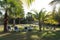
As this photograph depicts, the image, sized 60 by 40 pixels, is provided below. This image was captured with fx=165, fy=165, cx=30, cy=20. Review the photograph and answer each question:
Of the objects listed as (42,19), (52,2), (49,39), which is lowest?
(49,39)

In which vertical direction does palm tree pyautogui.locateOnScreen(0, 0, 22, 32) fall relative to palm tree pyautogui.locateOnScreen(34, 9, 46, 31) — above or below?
above

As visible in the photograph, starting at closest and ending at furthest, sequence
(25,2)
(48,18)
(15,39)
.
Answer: (25,2)
(15,39)
(48,18)

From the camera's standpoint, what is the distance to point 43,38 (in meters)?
15.4

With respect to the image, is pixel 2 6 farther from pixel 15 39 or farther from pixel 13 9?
pixel 15 39

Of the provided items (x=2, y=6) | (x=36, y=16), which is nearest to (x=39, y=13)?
(x=36, y=16)

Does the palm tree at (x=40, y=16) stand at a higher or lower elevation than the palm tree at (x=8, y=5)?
lower

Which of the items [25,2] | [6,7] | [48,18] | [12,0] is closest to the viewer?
[25,2]

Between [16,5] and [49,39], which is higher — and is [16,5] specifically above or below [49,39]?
above

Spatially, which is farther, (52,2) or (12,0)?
(12,0)

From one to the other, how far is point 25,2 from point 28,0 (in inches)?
9.4

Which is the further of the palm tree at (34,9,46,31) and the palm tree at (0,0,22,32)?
the palm tree at (34,9,46,31)

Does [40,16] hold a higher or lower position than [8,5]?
lower

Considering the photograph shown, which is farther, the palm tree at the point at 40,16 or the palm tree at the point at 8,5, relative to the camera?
the palm tree at the point at 40,16

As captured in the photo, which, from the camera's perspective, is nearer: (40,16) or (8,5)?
(8,5)
